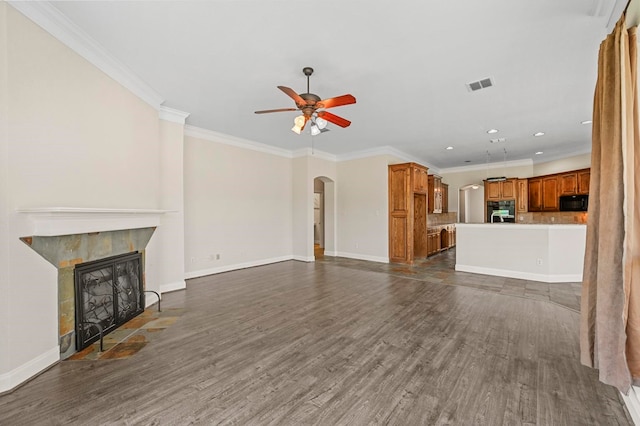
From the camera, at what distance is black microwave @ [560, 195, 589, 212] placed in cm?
695

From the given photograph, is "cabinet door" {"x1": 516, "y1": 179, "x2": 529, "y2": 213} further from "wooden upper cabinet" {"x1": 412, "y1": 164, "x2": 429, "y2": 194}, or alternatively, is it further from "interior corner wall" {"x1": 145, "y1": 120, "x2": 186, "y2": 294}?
"interior corner wall" {"x1": 145, "y1": 120, "x2": 186, "y2": 294}

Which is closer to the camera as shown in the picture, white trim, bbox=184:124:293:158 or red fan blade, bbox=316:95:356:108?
red fan blade, bbox=316:95:356:108

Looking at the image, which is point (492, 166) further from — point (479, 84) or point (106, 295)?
point (106, 295)

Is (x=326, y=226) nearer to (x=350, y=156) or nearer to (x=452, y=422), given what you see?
(x=350, y=156)

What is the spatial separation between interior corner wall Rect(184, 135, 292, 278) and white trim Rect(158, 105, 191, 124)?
2.37 ft

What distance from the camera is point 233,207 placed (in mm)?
6070

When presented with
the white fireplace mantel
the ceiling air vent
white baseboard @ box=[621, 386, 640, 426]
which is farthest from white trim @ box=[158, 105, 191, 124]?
white baseboard @ box=[621, 386, 640, 426]

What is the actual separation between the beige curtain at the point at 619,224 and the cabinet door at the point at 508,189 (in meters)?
7.60

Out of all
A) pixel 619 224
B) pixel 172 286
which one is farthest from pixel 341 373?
pixel 172 286

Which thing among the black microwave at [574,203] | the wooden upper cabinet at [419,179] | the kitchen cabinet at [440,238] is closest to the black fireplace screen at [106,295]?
the wooden upper cabinet at [419,179]

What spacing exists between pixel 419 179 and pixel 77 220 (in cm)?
674

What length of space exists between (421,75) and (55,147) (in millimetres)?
3918

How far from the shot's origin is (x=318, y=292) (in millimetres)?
4441

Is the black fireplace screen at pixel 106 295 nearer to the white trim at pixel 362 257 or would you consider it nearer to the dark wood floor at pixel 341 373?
the dark wood floor at pixel 341 373
